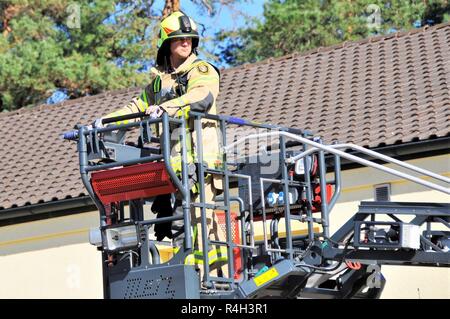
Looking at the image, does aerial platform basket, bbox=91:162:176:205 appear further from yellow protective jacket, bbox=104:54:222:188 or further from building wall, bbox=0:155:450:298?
building wall, bbox=0:155:450:298

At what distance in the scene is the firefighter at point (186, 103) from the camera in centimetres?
888

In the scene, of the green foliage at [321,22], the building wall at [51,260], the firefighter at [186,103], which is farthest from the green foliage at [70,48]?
the firefighter at [186,103]

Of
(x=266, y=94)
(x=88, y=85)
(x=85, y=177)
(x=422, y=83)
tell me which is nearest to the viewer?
(x=85, y=177)

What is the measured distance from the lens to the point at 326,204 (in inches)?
382

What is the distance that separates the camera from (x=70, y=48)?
3447 centimetres

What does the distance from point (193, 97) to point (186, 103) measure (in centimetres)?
8

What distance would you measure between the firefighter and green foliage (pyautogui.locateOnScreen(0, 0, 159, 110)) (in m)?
21.2

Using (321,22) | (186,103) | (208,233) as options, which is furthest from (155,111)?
(321,22)
